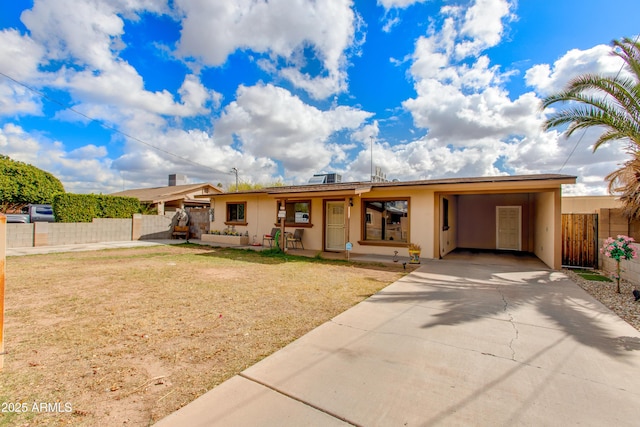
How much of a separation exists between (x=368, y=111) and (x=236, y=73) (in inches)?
281

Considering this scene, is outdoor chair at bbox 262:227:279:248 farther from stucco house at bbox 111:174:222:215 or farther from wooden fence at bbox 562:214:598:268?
wooden fence at bbox 562:214:598:268

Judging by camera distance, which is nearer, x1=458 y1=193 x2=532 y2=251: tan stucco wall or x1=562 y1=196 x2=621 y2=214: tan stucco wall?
x1=458 y1=193 x2=532 y2=251: tan stucco wall

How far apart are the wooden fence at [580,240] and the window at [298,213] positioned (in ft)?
29.7

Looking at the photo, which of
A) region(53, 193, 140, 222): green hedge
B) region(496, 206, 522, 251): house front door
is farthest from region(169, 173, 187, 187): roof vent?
region(496, 206, 522, 251): house front door

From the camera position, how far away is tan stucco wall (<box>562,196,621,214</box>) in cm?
1376

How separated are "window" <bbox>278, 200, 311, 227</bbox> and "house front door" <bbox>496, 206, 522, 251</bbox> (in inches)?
346

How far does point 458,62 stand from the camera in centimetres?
1066

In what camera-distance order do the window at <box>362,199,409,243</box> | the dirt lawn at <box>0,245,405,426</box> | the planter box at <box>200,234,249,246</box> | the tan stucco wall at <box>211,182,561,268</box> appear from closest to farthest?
the dirt lawn at <box>0,245,405,426</box>
the tan stucco wall at <box>211,182,561,268</box>
the window at <box>362,199,409,243</box>
the planter box at <box>200,234,249,246</box>

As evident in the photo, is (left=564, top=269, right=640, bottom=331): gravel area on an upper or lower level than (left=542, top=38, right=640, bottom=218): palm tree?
lower

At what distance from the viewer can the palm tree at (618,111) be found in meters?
6.77

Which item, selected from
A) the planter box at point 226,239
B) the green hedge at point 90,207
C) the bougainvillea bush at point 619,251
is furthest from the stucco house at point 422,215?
the green hedge at point 90,207

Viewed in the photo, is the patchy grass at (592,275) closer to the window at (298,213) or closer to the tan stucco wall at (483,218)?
the tan stucco wall at (483,218)

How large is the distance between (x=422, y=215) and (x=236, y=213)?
987 cm

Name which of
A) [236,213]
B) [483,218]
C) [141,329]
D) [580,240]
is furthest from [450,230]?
[141,329]
